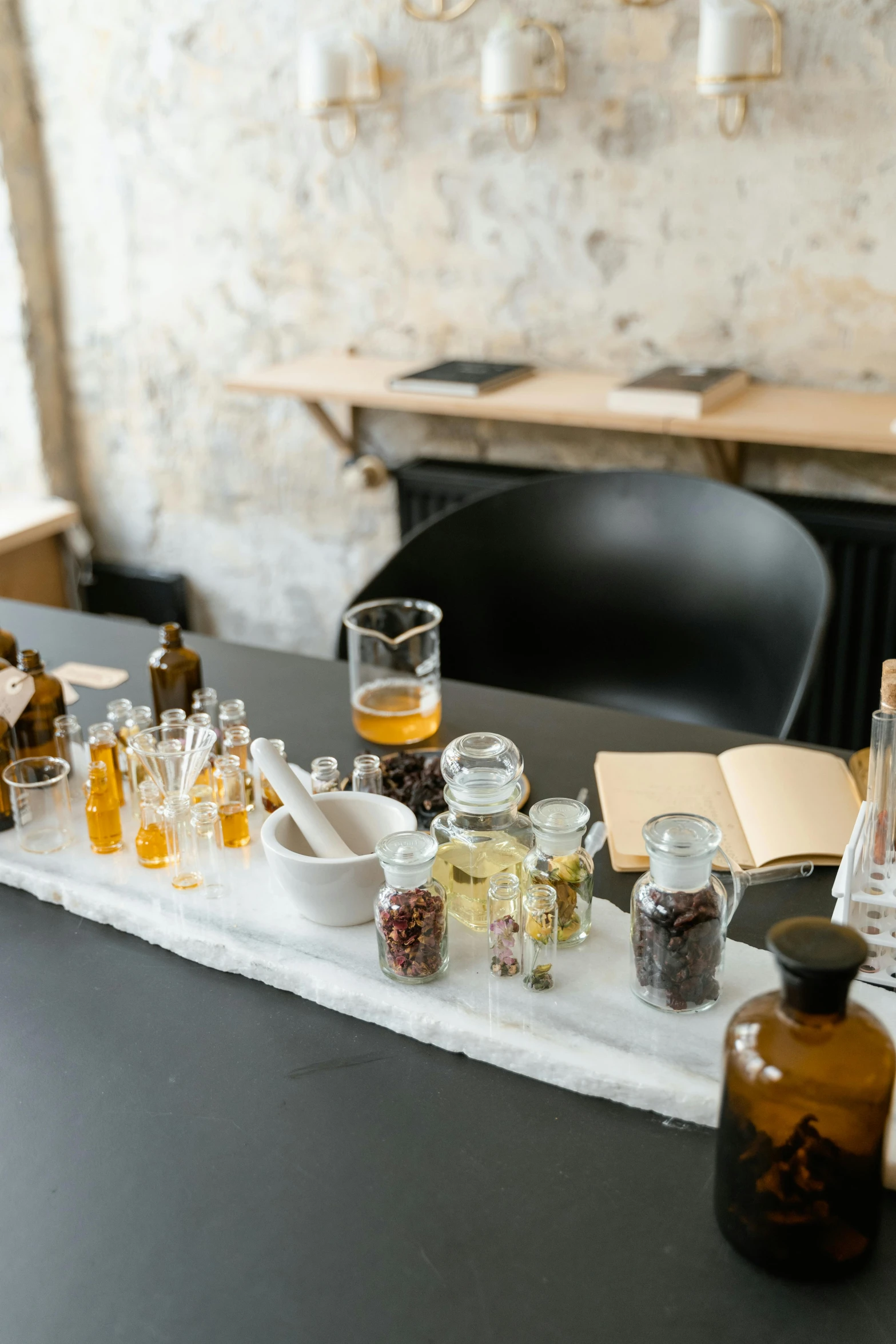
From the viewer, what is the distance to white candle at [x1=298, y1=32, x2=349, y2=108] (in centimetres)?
247

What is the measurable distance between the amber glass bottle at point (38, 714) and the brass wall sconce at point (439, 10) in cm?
172

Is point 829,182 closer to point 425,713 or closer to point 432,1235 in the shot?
point 425,713

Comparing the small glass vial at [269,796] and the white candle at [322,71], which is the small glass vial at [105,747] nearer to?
the small glass vial at [269,796]

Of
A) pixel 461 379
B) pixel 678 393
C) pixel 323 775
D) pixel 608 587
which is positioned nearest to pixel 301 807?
pixel 323 775

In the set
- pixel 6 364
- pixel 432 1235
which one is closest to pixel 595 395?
pixel 6 364

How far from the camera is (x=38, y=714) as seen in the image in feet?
4.05

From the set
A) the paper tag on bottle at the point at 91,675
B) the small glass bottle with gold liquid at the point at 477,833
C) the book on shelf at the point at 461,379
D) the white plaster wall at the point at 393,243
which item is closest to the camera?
the small glass bottle with gold liquid at the point at 477,833

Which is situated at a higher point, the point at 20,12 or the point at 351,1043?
the point at 20,12

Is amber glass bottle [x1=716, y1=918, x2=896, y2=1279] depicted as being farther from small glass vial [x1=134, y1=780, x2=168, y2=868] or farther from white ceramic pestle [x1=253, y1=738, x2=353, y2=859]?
small glass vial [x1=134, y1=780, x2=168, y2=868]

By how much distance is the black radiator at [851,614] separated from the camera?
7.57 ft

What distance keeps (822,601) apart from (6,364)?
2.37 meters

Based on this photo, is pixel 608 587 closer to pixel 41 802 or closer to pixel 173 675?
pixel 173 675

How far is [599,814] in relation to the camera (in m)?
1.20

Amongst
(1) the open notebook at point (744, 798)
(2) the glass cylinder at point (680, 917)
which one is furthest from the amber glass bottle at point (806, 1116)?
(1) the open notebook at point (744, 798)
